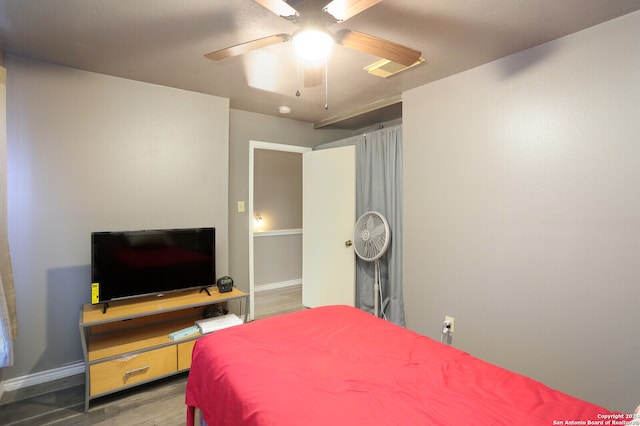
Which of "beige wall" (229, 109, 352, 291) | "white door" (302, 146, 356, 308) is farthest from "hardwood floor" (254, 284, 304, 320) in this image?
"beige wall" (229, 109, 352, 291)

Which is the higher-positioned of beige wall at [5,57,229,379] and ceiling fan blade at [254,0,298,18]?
ceiling fan blade at [254,0,298,18]

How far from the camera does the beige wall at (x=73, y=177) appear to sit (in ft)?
7.28

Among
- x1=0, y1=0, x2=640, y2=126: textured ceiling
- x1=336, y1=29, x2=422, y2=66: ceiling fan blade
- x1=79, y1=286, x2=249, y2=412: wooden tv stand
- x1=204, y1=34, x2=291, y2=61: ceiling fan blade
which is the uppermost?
x1=0, y1=0, x2=640, y2=126: textured ceiling

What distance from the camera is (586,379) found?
6.01ft

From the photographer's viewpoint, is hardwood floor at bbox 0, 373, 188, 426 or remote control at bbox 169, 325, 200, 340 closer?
hardwood floor at bbox 0, 373, 188, 426

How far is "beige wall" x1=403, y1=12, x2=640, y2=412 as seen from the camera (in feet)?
5.61

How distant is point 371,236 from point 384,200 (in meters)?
0.43

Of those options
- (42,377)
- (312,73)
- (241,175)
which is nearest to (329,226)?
(241,175)

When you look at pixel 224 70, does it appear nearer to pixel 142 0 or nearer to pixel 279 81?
pixel 279 81

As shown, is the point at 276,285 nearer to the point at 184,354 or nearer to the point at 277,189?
the point at 277,189

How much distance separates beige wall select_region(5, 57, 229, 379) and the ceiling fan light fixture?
182 centimetres

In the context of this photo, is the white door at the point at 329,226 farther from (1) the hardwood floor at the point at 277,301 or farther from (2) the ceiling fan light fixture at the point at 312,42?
(2) the ceiling fan light fixture at the point at 312,42

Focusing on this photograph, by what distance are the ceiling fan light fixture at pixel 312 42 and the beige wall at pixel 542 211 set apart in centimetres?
147

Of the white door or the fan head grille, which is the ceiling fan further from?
the white door
